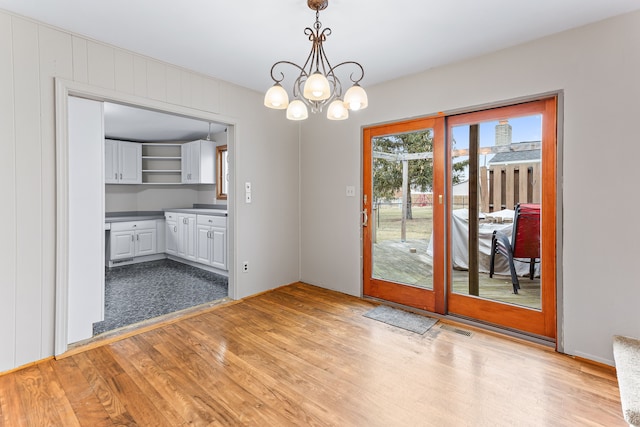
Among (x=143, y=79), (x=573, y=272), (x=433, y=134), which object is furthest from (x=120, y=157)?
(x=573, y=272)

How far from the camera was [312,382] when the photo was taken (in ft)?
6.59

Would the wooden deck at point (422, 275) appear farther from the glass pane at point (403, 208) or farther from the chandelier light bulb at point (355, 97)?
the chandelier light bulb at point (355, 97)

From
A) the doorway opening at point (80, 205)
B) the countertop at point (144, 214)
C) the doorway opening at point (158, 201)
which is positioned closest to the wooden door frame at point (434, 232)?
the doorway opening at point (158, 201)

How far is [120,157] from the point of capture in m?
5.64

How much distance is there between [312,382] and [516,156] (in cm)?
246

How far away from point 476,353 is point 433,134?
6.63 feet

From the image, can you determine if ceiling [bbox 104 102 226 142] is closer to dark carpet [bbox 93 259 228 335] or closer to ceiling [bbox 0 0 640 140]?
ceiling [bbox 0 0 640 140]

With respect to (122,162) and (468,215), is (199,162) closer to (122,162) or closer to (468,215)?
(122,162)

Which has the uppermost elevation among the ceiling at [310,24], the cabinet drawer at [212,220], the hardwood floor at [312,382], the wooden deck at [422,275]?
the ceiling at [310,24]

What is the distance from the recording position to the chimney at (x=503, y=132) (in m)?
2.69

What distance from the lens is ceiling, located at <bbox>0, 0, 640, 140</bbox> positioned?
6.70 feet

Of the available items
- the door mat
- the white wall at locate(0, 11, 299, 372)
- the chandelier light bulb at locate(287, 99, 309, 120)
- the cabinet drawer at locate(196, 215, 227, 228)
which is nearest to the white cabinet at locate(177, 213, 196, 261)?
the cabinet drawer at locate(196, 215, 227, 228)

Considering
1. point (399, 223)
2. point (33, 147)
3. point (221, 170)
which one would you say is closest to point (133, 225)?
point (221, 170)

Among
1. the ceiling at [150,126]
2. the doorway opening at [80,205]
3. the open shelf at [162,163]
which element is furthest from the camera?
the open shelf at [162,163]
